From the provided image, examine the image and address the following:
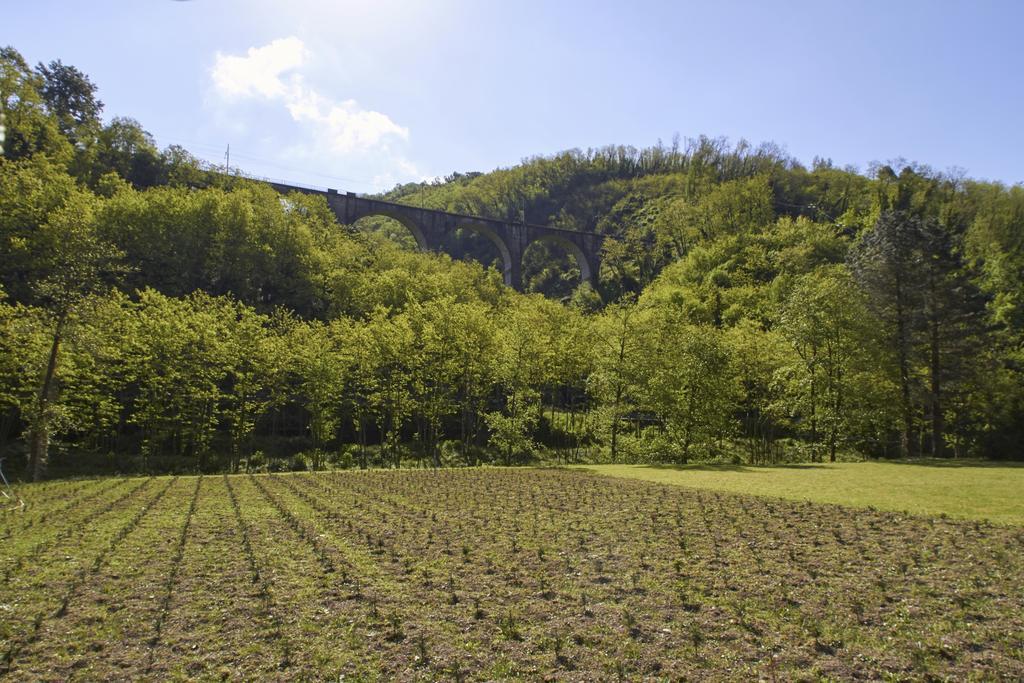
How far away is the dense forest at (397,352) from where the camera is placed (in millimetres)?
35125

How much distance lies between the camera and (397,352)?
40500 millimetres

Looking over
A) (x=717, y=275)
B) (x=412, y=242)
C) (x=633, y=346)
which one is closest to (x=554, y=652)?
(x=633, y=346)


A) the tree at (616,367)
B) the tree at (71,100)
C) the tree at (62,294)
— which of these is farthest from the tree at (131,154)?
the tree at (616,367)

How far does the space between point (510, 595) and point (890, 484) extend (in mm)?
17514

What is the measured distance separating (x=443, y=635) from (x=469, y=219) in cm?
8419

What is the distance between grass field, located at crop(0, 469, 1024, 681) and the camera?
256 inches

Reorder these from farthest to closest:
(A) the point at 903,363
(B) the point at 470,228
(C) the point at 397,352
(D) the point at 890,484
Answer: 1. (B) the point at 470,228
2. (C) the point at 397,352
3. (A) the point at 903,363
4. (D) the point at 890,484

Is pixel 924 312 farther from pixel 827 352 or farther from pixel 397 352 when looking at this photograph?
pixel 397 352

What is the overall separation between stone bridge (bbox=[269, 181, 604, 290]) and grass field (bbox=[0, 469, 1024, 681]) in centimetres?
6971

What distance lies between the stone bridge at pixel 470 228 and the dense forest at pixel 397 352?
570 inches

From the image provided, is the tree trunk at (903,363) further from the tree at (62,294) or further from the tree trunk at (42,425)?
the tree trunk at (42,425)

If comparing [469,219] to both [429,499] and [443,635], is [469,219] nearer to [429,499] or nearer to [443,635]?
[429,499]

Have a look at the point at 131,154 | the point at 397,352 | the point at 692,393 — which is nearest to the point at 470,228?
the point at 131,154

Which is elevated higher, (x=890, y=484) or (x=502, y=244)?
(x=502, y=244)
